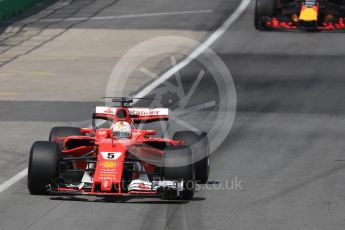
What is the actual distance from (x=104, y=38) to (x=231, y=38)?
13.4 ft

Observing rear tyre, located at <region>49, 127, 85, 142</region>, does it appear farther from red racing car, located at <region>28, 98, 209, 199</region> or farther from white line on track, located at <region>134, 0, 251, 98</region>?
white line on track, located at <region>134, 0, 251, 98</region>

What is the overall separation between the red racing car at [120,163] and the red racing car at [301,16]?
18.7m

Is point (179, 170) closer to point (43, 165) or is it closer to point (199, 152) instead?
point (199, 152)

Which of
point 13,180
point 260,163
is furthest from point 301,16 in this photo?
point 13,180

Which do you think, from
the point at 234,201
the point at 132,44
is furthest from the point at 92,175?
the point at 132,44

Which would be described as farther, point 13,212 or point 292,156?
point 292,156

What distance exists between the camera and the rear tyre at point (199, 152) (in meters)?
17.6

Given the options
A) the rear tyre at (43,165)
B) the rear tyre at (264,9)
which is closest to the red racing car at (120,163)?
the rear tyre at (43,165)

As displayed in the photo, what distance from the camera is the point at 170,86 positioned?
29.6m

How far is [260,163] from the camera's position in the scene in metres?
19.8

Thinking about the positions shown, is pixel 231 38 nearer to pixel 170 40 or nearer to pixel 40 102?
Answer: pixel 170 40

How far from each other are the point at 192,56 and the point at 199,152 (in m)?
15.7

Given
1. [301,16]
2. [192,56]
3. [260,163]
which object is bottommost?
[192,56]

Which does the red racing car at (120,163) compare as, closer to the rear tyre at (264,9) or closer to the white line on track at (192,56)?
the white line on track at (192,56)
